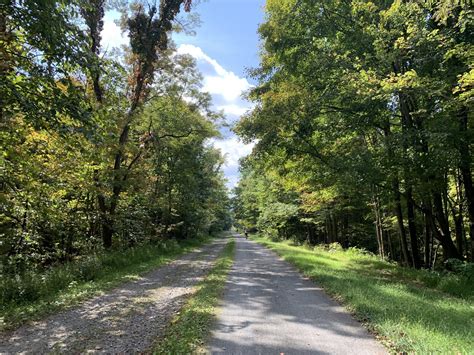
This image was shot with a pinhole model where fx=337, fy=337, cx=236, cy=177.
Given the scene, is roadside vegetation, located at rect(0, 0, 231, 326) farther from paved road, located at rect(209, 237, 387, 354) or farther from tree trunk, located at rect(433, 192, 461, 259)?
tree trunk, located at rect(433, 192, 461, 259)

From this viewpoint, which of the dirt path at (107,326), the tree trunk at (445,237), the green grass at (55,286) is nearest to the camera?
the dirt path at (107,326)

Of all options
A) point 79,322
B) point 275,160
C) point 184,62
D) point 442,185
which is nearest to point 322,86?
point 275,160

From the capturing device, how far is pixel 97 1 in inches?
546

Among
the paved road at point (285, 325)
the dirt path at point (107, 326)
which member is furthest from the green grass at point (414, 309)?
the dirt path at point (107, 326)

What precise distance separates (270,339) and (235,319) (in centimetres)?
120

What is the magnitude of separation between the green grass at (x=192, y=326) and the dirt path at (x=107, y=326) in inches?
9.7

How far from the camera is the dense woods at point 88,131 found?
203 inches

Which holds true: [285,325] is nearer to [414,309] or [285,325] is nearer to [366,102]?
[414,309]

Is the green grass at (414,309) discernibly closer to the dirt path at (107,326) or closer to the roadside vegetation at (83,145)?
the dirt path at (107,326)

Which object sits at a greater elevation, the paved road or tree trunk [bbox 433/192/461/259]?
tree trunk [bbox 433/192/461/259]

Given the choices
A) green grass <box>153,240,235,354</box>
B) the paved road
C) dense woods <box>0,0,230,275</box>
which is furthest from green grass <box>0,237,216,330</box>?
the paved road

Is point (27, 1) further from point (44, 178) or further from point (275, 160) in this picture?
point (275, 160)

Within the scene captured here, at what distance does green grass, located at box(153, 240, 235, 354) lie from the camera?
16.0ft

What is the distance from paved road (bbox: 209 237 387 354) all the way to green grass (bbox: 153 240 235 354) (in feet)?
0.69
